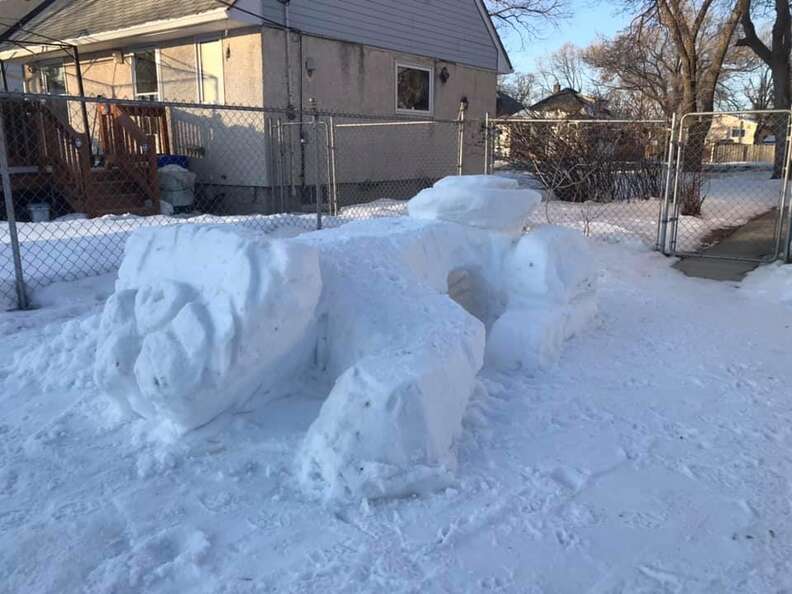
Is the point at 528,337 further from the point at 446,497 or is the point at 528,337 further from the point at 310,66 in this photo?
the point at 310,66

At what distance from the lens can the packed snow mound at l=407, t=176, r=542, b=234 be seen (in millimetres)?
4488

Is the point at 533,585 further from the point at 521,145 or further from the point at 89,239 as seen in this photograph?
the point at 521,145

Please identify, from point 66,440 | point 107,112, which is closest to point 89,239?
point 107,112

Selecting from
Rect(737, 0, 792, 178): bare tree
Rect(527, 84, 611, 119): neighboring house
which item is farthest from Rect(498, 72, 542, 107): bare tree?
Rect(737, 0, 792, 178): bare tree

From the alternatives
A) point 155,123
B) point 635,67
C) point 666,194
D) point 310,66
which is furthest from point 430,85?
point 635,67

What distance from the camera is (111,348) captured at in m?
2.88

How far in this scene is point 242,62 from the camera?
10727 mm

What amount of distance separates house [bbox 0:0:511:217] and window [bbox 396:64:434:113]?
0.03m

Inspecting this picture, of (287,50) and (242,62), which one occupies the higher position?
(287,50)

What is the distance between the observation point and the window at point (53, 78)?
46.1ft

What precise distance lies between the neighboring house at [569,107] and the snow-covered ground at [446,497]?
30.9ft

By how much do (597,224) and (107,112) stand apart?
843 centimetres

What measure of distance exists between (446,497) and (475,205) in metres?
2.49

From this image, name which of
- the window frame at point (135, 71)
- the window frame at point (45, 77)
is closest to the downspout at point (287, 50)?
the window frame at point (135, 71)
